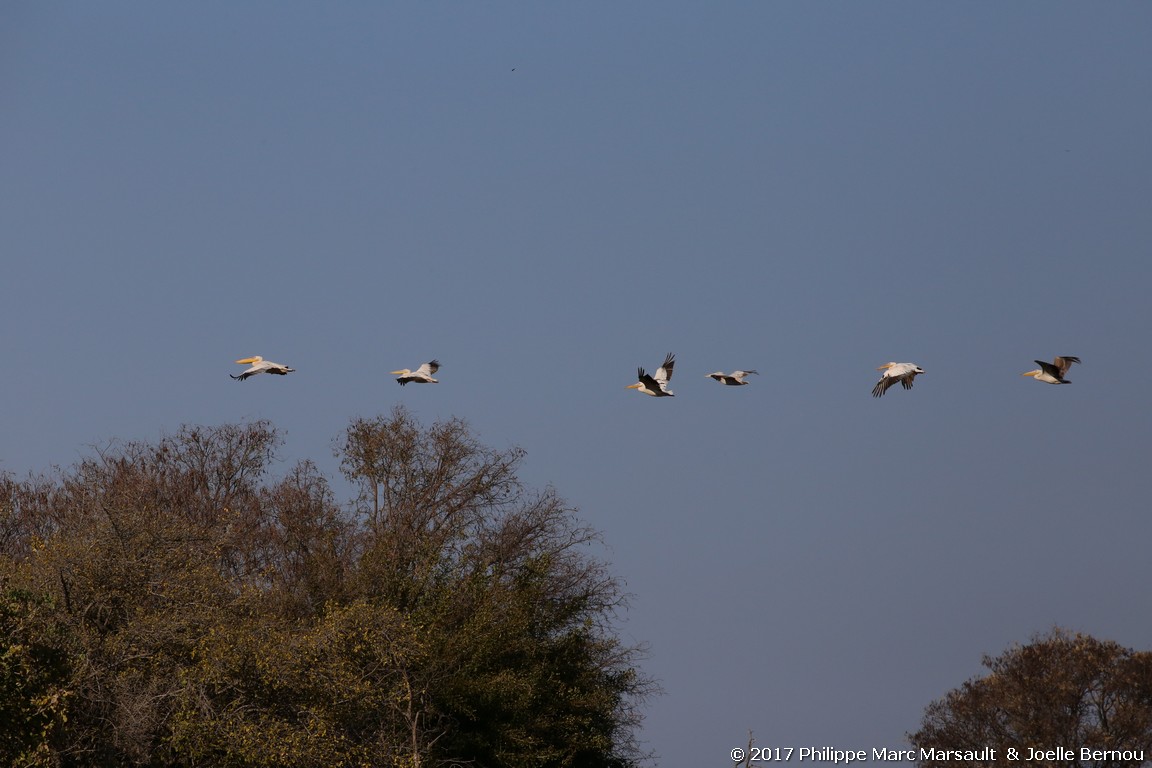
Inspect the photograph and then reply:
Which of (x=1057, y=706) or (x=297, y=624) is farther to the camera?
(x=1057, y=706)

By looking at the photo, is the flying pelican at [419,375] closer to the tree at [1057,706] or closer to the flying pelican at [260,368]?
the flying pelican at [260,368]

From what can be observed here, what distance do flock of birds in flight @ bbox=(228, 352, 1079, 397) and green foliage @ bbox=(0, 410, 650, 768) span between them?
479 cm

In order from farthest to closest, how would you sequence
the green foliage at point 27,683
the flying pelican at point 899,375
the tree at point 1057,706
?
1. the tree at point 1057,706
2. the flying pelican at point 899,375
3. the green foliage at point 27,683

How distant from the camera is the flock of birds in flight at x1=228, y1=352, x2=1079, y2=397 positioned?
3186cm

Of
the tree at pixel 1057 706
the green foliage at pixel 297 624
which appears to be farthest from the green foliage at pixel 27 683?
the tree at pixel 1057 706

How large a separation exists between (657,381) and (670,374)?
722 millimetres

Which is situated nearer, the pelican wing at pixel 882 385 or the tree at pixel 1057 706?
the pelican wing at pixel 882 385

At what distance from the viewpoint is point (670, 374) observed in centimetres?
3531

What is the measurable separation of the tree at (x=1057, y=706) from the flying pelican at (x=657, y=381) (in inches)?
1072

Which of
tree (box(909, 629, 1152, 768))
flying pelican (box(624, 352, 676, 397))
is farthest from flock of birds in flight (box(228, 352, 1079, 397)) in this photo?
tree (box(909, 629, 1152, 768))

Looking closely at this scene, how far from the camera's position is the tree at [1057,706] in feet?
186

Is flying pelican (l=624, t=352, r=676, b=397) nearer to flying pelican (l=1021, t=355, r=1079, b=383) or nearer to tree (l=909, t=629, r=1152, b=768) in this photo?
flying pelican (l=1021, t=355, r=1079, b=383)

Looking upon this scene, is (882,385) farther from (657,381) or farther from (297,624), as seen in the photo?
(297,624)

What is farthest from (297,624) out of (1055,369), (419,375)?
(1055,369)
